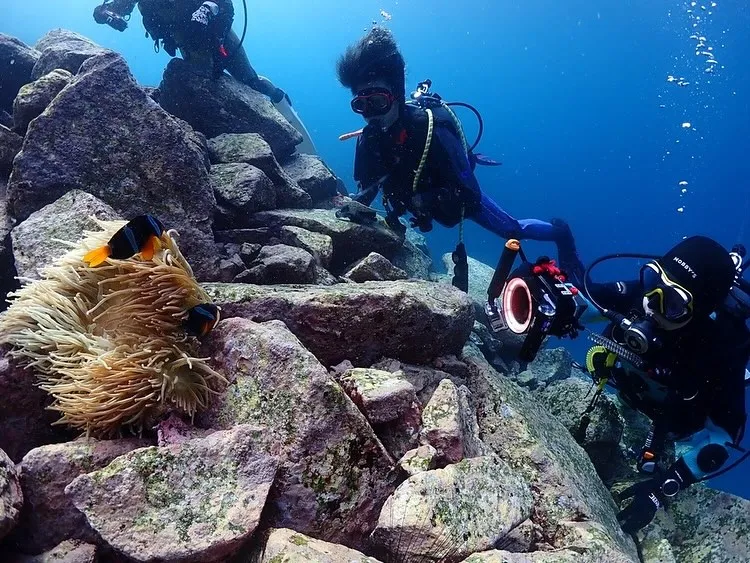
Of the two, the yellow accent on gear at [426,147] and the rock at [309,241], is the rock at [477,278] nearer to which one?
the yellow accent on gear at [426,147]

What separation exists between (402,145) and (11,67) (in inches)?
226

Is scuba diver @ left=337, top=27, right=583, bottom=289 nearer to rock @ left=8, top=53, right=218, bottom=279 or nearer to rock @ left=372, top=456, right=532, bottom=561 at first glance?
rock @ left=8, top=53, right=218, bottom=279

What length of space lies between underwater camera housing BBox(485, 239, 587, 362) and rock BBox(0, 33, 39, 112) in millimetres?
7488

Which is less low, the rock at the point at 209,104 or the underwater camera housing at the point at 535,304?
the rock at the point at 209,104

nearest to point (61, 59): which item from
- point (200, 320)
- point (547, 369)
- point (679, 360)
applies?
point (200, 320)

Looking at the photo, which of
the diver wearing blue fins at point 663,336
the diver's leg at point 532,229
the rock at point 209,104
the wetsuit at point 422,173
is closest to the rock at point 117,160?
the diver wearing blue fins at point 663,336

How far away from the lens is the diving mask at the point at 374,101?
641 cm

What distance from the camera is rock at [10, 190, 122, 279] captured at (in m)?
3.25

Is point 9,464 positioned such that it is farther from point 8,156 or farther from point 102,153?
point 8,156

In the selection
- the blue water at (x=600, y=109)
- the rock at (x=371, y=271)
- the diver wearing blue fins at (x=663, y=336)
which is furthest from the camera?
the blue water at (x=600, y=109)

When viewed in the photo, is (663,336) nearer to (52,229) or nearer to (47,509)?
(47,509)

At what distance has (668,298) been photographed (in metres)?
3.73

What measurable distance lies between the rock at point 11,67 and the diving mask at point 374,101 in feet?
15.9

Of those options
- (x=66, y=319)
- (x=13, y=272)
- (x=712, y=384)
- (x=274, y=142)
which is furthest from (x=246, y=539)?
(x=274, y=142)
